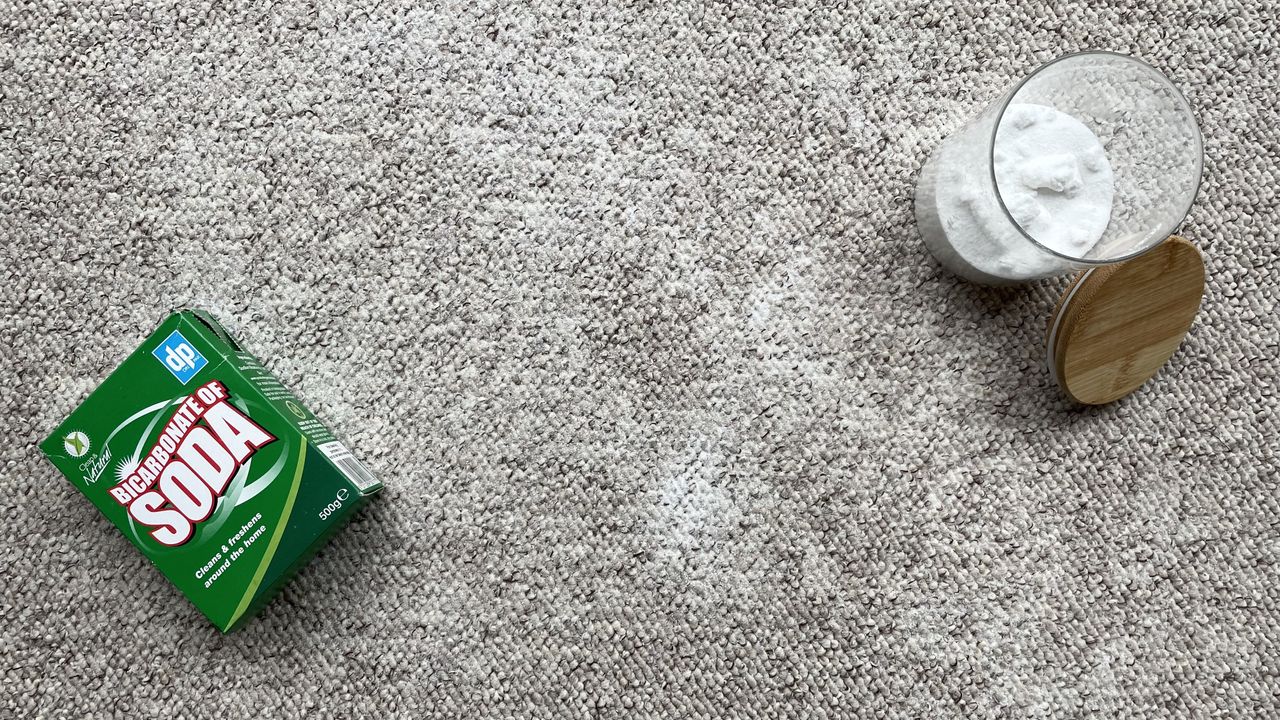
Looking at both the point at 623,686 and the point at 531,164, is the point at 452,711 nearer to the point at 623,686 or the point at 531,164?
the point at 623,686

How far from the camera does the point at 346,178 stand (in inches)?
26.5

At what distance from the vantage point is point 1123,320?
0.64m

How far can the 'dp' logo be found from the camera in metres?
0.60

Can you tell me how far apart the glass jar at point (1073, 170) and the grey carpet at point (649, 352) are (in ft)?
0.18

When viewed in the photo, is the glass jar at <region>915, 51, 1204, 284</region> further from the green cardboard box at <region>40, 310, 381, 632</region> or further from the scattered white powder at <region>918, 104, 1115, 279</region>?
the green cardboard box at <region>40, 310, 381, 632</region>

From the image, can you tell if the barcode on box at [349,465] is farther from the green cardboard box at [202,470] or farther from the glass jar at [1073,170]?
the glass jar at [1073,170]

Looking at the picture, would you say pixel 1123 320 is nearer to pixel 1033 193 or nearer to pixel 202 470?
pixel 1033 193

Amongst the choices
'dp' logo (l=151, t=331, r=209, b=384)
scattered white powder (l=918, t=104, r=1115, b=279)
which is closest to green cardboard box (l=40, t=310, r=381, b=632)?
'dp' logo (l=151, t=331, r=209, b=384)

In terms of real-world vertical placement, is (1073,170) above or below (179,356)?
below

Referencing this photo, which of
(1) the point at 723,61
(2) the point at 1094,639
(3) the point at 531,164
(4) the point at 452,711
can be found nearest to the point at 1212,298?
(2) the point at 1094,639

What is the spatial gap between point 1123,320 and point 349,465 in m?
0.59

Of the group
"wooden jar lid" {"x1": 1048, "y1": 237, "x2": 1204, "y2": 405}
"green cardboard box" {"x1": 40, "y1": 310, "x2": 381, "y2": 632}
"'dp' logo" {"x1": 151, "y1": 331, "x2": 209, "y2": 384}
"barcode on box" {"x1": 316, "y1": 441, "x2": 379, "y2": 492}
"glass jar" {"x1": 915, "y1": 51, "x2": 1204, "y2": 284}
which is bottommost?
"wooden jar lid" {"x1": 1048, "y1": 237, "x2": 1204, "y2": 405}

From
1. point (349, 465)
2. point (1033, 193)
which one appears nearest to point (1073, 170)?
point (1033, 193)

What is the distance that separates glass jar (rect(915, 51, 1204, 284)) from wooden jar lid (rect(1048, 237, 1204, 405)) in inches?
1.1
